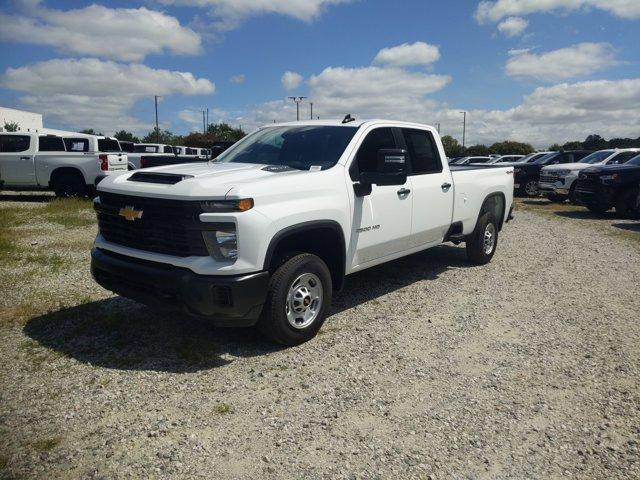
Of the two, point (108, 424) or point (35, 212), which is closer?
point (108, 424)

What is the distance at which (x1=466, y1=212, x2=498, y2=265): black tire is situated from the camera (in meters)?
7.23

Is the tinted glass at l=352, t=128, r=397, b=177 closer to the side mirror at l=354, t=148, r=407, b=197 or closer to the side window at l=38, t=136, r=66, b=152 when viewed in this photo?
the side mirror at l=354, t=148, r=407, b=197

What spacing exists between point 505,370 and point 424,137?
3079 millimetres

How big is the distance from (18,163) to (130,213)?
12.9 metres

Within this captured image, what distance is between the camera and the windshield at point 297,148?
4809 mm

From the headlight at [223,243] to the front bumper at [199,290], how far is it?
0.15 m

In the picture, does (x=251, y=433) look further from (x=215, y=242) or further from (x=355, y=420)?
(x=215, y=242)

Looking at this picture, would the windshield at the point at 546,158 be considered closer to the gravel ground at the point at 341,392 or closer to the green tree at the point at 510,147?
the gravel ground at the point at 341,392

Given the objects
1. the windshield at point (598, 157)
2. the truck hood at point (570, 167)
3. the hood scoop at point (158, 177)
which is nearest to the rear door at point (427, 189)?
the hood scoop at point (158, 177)

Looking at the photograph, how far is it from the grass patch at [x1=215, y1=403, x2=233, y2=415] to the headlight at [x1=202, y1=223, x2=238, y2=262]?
1.01m

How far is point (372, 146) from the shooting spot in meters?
5.15

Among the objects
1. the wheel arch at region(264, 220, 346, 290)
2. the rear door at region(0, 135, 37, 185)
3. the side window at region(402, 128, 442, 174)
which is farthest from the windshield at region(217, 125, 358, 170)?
the rear door at region(0, 135, 37, 185)

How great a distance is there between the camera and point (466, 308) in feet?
18.0

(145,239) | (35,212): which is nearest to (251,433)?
(145,239)
